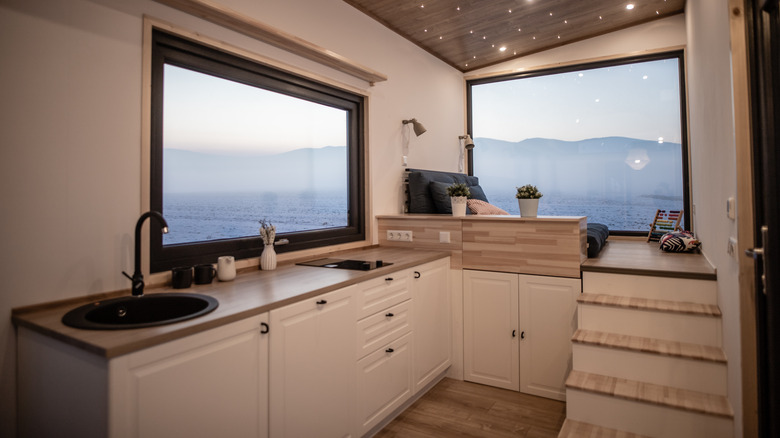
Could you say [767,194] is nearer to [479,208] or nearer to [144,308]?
[479,208]

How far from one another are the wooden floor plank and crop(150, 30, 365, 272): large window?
125 cm

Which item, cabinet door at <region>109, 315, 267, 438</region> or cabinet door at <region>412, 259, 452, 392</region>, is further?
cabinet door at <region>412, 259, 452, 392</region>

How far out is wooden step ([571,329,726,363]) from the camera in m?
2.26

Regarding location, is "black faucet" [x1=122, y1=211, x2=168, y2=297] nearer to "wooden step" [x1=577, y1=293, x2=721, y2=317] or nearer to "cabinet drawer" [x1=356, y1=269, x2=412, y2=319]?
"cabinet drawer" [x1=356, y1=269, x2=412, y2=319]

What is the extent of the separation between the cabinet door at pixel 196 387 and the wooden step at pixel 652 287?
2.11 meters

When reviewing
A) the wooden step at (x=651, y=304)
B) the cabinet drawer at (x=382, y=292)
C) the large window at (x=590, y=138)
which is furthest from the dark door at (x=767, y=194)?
the large window at (x=590, y=138)

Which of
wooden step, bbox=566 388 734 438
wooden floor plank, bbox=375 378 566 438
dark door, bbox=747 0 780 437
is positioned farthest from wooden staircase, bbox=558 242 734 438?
dark door, bbox=747 0 780 437

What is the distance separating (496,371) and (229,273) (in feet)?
6.40

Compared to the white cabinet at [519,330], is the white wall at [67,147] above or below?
above

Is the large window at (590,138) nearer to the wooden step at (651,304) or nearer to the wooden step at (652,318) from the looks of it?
the wooden step at (651,304)

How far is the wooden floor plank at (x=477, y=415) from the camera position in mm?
2439

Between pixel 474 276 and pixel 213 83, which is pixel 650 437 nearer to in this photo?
pixel 474 276

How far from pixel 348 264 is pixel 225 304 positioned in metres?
1.01

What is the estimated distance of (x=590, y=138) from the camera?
189 inches
